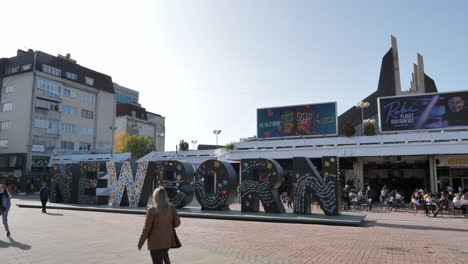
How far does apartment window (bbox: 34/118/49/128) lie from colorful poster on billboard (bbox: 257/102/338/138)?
32.9 m

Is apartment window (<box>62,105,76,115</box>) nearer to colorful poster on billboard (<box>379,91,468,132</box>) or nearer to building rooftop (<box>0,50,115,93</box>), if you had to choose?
building rooftop (<box>0,50,115,93</box>)

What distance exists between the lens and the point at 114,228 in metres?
12.8

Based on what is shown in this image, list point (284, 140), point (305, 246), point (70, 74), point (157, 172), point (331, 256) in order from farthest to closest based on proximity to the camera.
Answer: point (70, 74) < point (284, 140) < point (157, 172) < point (305, 246) < point (331, 256)

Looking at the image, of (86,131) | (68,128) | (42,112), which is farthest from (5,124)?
(86,131)

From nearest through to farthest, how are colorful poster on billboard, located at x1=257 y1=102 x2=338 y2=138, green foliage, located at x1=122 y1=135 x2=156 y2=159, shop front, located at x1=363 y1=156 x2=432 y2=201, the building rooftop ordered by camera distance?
shop front, located at x1=363 y1=156 x2=432 y2=201 < colorful poster on billboard, located at x1=257 y1=102 x2=338 y2=138 < the building rooftop < green foliage, located at x1=122 y1=135 x2=156 y2=159

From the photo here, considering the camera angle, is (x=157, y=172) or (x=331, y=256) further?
(x=157, y=172)

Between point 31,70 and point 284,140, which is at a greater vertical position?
point 31,70

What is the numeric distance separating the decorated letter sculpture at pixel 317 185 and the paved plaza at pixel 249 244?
2.47 meters

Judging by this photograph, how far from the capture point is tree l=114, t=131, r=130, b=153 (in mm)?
68375

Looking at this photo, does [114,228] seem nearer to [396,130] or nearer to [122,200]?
[122,200]

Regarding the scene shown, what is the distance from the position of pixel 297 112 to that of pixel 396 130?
32.1 ft

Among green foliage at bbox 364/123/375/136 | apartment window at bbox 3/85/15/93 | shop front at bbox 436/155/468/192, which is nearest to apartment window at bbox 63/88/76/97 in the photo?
apartment window at bbox 3/85/15/93

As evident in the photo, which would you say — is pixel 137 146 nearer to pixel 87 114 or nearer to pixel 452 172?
pixel 87 114

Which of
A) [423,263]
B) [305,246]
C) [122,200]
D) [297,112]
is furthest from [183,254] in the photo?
[297,112]
